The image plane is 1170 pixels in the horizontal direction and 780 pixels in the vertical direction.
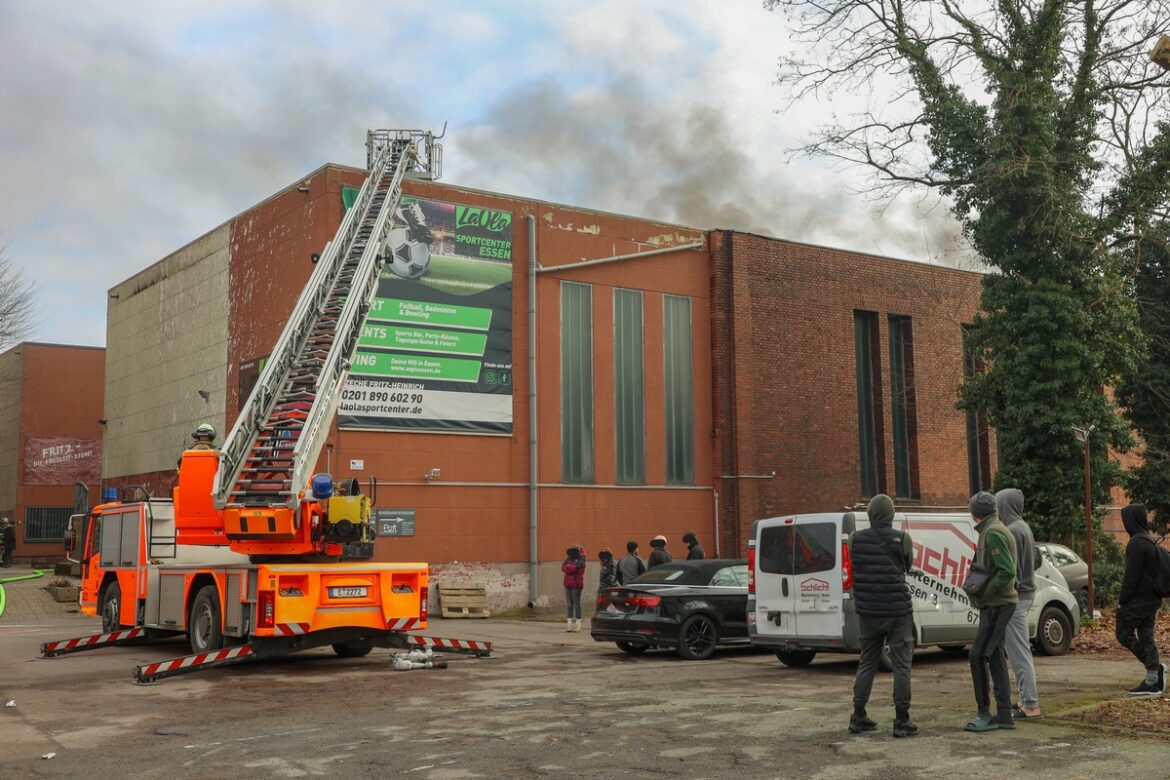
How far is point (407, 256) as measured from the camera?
25.7 m

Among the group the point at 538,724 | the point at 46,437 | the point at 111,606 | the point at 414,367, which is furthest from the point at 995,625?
the point at 46,437

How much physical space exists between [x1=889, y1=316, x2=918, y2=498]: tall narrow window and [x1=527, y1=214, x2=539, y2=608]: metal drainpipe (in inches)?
480

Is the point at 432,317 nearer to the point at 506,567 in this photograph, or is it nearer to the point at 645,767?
the point at 506,567

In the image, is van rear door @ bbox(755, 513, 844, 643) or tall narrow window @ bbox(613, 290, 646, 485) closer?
van rear door @ bbox(755, 513, 844, 643)

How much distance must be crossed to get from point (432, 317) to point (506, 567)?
241 inches

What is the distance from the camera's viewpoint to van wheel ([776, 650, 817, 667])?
564 inches

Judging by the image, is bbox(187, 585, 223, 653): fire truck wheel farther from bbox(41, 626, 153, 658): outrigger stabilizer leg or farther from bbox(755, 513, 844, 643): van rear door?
bbox(755, 513, 844, 643): van rear door

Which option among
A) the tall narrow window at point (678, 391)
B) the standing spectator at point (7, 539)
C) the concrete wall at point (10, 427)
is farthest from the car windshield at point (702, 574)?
the concrete wall at point (10, 427)

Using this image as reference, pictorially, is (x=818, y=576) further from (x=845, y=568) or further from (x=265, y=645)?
(x=265, y=645)

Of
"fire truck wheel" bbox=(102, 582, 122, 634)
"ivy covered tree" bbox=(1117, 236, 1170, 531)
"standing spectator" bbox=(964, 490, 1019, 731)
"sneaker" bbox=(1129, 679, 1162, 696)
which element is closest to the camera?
"standing spectator" bbox=(964, 490, 1019, 731)

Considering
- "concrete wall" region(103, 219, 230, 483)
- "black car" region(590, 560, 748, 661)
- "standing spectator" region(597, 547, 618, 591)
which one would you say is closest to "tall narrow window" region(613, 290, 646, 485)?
"standing spectator" region(597, 547, 618, 591)

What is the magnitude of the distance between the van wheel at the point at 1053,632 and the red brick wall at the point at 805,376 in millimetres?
14880

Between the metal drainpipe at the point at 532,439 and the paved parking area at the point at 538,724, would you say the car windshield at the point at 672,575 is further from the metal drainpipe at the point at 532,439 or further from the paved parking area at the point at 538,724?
the metal drainpipe at the point at 532,439

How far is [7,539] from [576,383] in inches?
1067
